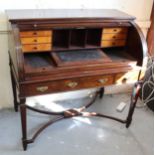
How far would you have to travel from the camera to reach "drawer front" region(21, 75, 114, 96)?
57.4 inches

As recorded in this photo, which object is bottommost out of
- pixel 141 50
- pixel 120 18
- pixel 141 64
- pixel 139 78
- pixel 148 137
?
pixel 148 137

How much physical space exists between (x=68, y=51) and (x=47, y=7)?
0.47 metres

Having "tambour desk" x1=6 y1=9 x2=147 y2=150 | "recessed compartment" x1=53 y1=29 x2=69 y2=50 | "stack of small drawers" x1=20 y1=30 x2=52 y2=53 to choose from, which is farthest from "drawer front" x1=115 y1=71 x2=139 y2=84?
"stack of small drawers" x1=20 y1=30 x2=52 y2=53

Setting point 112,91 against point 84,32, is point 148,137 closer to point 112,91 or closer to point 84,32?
point 112,91

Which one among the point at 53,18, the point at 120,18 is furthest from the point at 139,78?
the point at 53,18

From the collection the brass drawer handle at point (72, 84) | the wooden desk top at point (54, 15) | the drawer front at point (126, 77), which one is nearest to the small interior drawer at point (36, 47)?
the wooden desk top at point (54, 15)

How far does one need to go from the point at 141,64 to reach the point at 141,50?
0.11 metres

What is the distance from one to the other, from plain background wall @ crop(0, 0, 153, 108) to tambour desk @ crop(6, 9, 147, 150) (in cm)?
12

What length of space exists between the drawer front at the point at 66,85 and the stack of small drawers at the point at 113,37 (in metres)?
0.29

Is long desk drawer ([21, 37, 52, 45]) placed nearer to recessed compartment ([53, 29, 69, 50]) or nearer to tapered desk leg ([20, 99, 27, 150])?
recessed compartment ([53, 29, 69, 50])

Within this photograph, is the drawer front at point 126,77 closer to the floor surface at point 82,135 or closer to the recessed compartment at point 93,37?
the recessed compartment at point 93,37

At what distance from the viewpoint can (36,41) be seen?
1554 millimetres

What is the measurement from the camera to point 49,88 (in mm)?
1507

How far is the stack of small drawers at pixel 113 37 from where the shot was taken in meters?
1.73
